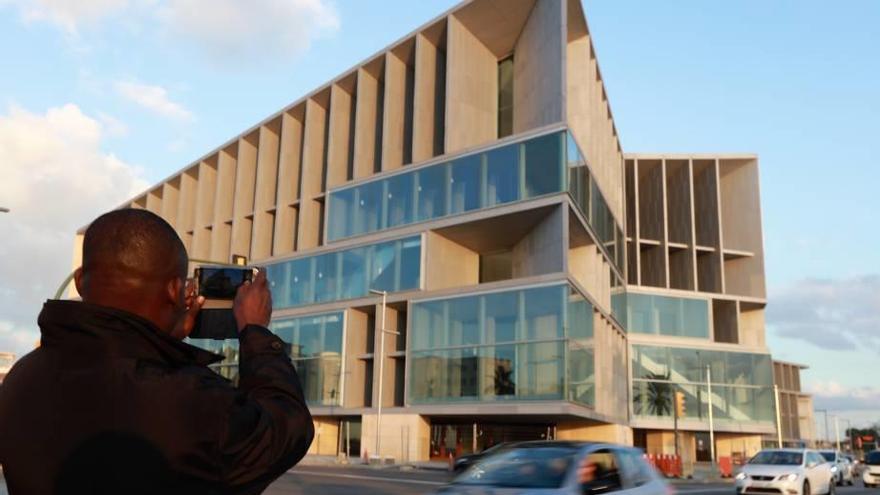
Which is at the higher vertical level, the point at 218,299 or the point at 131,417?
the point at 218,299

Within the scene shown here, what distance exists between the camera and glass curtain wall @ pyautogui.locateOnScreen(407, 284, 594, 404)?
111 ft

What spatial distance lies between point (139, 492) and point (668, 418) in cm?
5371

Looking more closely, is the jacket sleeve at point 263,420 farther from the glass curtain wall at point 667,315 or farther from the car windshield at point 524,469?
the glass curtain wall at point 667,315

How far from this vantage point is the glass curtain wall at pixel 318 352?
43.2 metres

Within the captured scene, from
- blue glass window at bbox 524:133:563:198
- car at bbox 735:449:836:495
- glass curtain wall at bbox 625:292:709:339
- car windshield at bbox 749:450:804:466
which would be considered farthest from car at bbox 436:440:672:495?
glass curtain wall at bbox 625:292:709:339

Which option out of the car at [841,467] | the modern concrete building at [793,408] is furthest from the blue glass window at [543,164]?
the modern concrete building at [793,408]

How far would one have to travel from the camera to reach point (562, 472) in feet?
28.0

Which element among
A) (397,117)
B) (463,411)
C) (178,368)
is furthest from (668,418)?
(178,368)

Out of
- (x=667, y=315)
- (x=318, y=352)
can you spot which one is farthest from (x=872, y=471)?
(x=318, y=352)

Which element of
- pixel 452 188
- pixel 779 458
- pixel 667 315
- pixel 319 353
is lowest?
pixel 779 458

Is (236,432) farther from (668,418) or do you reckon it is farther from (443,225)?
(668,418)

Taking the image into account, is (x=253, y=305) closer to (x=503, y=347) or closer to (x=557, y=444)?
(x=557, y=444)

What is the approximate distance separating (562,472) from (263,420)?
7.35m

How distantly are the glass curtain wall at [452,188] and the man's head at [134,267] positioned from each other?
33732 mm
